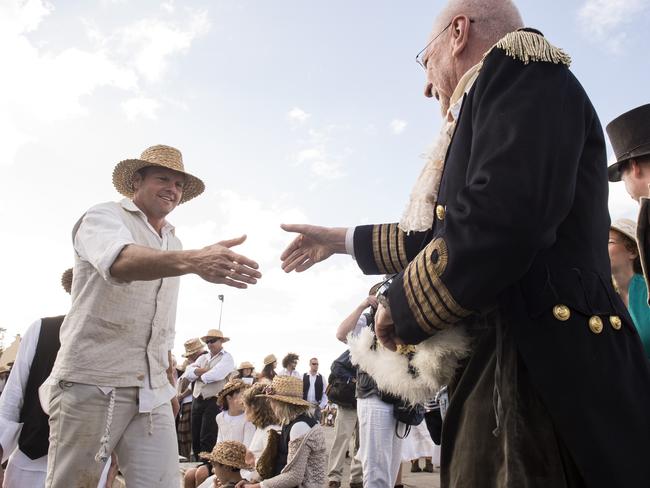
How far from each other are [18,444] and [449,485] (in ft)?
11.8

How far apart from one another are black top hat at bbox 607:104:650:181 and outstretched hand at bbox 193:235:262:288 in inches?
86.8

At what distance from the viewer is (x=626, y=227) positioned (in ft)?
12.5

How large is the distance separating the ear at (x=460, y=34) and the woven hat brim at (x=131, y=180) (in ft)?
8.04

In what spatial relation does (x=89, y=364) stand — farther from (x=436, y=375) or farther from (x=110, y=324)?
(x=436, y=375)

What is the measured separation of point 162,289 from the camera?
11.7 ft

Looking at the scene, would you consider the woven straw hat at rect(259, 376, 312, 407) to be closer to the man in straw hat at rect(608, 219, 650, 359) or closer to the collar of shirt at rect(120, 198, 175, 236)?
the collar of shirt at rect(120, 198, 175, 236)

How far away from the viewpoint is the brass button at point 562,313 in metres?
1.39

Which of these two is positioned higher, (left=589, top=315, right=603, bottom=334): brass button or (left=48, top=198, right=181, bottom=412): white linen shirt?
(left=48, top=198, right=181, bottom=412): white linen shirt

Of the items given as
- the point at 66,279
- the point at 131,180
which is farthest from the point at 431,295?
the point at 66,279

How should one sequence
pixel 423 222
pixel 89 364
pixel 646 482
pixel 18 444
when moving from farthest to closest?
pixel 18 444 < pixel 89 364 < pixel 423 222 < pixel 646 482

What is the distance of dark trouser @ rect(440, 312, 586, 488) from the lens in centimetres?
130

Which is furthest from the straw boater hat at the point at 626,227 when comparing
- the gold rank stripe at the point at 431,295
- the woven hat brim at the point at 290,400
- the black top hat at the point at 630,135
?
the woven hat brim at the point at 290,400

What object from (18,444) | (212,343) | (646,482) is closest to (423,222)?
(646,482)

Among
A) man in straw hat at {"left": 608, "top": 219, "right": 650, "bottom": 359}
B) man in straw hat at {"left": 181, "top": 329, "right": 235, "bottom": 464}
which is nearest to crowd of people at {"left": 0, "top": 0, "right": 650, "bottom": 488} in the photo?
man in straw hat at {"left": 608, "top": 219, "right": 650, "bottom": 359}
